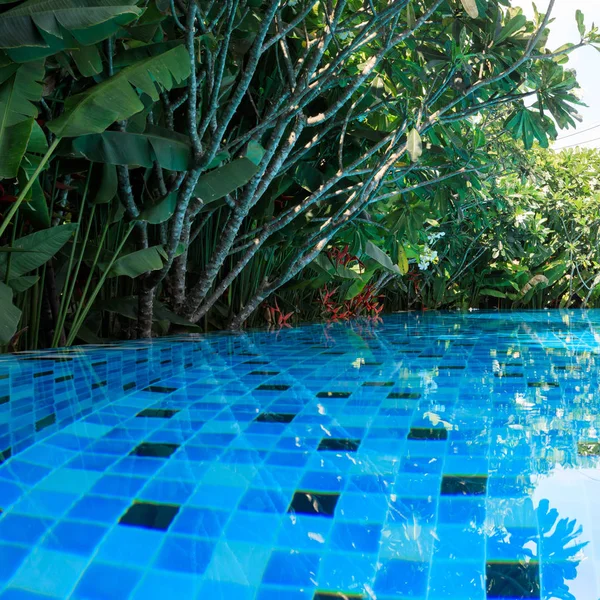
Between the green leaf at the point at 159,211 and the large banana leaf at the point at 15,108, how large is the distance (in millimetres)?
1075

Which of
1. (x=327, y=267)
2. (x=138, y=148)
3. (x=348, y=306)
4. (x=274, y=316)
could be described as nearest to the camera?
(x=138, y=148)

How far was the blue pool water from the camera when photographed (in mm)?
1092

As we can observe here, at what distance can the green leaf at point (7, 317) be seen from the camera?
136 inches

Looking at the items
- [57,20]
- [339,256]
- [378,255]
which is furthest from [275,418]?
[339,256]

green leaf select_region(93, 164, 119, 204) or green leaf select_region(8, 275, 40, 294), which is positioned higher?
green leaf select_region(93, 164, 119, 204)

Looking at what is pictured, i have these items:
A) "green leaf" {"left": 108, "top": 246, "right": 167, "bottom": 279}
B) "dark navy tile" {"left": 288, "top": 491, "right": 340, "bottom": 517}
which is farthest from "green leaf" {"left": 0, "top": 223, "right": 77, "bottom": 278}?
"dark navy tile" {"left": 288, "top": 491, "right": 340, "bottom": 517}

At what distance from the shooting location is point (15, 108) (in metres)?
3.48

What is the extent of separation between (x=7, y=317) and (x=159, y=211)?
4.42ft

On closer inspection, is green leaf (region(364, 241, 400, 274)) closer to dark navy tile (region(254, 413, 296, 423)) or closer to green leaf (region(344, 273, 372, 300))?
green leaf (region(344, 273, 372, 300))

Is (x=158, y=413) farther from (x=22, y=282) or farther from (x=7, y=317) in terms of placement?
(x=22, y=282)

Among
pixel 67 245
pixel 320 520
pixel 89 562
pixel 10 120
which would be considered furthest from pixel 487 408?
pixel 67 245

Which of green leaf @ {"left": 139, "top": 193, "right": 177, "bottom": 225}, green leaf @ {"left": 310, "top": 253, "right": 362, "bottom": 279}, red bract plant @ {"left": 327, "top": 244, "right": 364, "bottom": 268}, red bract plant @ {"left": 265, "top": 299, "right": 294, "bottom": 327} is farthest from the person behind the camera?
red bract plant @ {"left": 265, "top": 299, "right": 294, "bottom": 327}

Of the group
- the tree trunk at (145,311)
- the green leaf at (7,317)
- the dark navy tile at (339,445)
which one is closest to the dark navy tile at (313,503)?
the dark navy tile at (339,445)

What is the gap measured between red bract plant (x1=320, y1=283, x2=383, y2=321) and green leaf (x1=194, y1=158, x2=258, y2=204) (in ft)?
13.8
